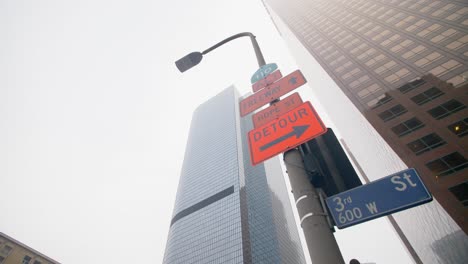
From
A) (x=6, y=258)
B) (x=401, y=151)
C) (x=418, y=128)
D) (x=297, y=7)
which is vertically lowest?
(x=6, y=258)

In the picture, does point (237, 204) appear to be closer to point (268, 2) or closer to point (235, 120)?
point (235, 120)

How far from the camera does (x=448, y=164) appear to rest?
86.1 feet

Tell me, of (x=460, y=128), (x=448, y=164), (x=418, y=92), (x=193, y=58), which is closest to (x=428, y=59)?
(x=418, y=92)

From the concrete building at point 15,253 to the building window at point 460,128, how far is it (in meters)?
73.0

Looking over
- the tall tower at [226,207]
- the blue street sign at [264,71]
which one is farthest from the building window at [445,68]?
the tall tower at [226,207]

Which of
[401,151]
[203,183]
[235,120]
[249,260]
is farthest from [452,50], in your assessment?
[235,120]

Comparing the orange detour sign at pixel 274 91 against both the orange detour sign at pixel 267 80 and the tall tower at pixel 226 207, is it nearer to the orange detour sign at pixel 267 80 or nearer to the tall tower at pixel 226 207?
the orange detour sign at pixel 267 80

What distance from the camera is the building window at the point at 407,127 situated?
3137cm

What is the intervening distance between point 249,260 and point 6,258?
210ft

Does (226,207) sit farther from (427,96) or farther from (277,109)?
(277,109)

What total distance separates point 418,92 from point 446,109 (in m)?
4.78

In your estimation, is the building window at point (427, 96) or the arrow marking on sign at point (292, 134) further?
the building window at point (427, 96)

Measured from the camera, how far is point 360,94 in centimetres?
3966

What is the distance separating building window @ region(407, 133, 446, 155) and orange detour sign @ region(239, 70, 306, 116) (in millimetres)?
32600
